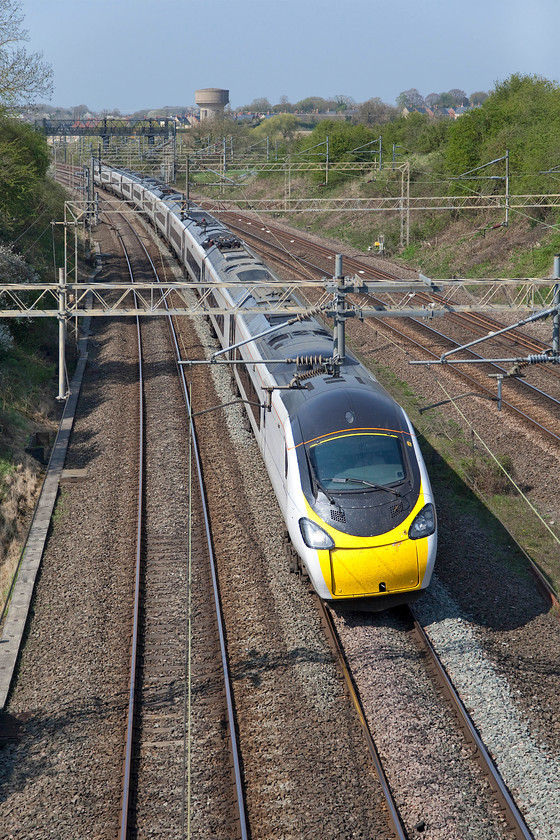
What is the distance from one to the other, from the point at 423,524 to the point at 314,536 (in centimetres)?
153

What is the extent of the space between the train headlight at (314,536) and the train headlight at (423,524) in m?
1.13

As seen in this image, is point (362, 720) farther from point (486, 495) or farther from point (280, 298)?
point (280, 298)

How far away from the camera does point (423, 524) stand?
36.6ft

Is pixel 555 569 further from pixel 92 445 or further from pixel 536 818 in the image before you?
pixel 92 445

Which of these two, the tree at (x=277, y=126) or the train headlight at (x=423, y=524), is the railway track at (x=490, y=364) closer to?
the train headlight at (x=423, y=524)

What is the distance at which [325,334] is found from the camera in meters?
15.9

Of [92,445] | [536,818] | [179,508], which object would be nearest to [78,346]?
[92,445]

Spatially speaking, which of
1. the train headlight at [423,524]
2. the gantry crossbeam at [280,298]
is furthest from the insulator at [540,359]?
the train headlight at [423,524]

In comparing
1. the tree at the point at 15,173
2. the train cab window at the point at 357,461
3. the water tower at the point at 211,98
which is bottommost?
the train cab window at the point at 357,461

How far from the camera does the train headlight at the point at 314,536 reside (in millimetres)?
10828

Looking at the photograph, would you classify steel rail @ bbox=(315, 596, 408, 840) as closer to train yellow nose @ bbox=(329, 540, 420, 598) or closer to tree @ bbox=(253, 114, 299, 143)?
train yellow nose @ bbox=(329, 540, 420, 598)

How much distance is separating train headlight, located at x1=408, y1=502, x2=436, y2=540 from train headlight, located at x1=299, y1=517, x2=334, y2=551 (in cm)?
113

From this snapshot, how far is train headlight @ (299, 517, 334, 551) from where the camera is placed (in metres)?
10.8

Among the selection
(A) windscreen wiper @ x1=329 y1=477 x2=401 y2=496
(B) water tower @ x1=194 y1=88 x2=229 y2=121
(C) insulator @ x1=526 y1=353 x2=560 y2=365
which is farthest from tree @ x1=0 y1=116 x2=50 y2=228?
(B) water tower @ x1=194 y1=88 x2=229 y2=121
